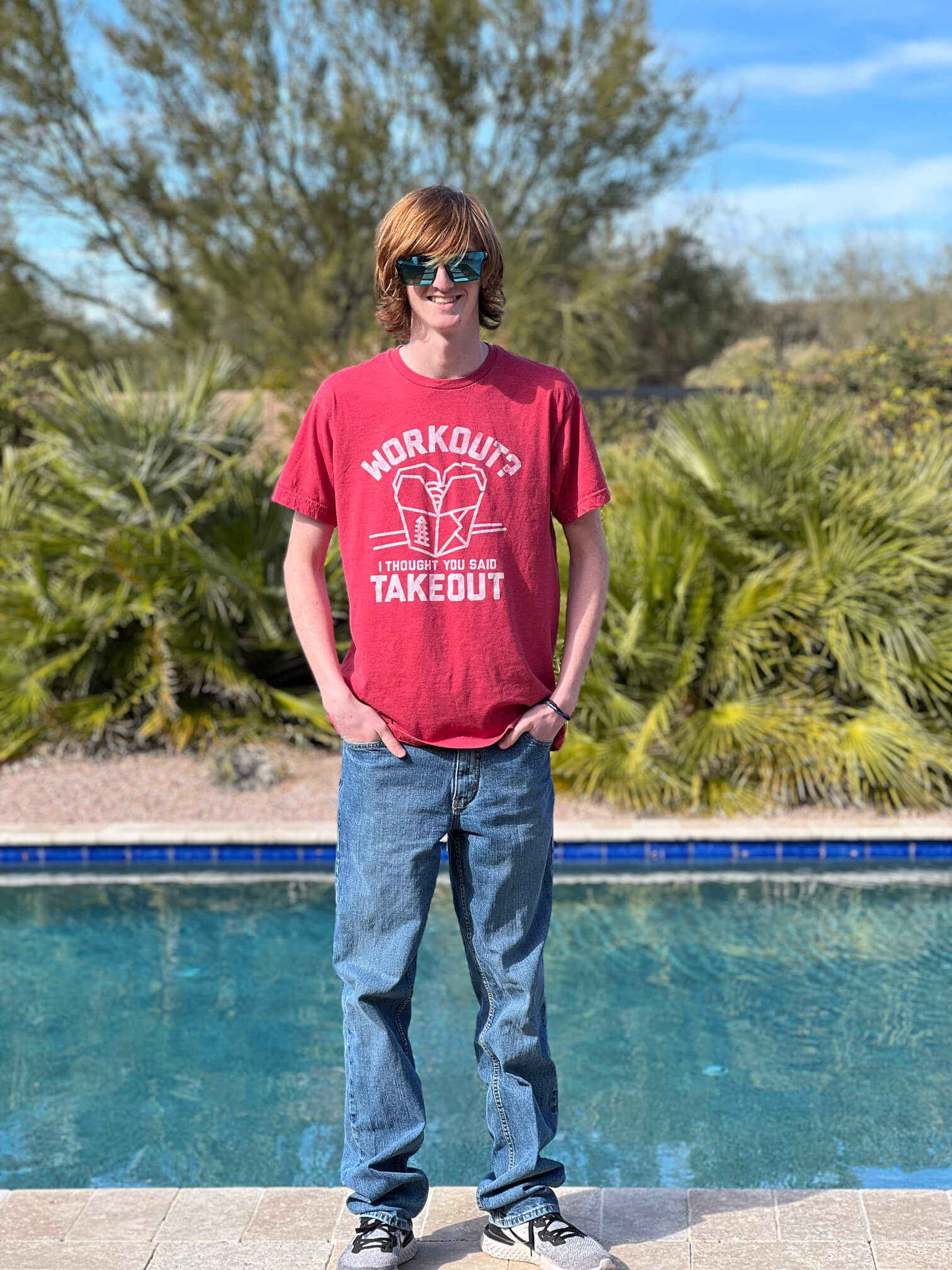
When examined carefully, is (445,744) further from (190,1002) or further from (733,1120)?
(190,1002)

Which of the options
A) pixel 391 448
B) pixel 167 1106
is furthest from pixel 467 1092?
pixel 391 448

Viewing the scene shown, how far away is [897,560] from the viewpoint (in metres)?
5.99

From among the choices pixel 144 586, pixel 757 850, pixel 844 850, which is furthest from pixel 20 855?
pixel 844 850

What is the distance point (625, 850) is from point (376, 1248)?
11.5 ft

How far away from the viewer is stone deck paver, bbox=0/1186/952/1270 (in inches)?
81.8

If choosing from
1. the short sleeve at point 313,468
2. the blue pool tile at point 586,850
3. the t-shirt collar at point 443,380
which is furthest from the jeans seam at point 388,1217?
the blue pool tile at point 586,850

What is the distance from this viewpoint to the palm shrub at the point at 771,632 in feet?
19.0

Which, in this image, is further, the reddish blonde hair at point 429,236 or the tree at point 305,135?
the tree at point 305,135

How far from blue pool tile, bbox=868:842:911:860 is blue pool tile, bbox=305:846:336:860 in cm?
222

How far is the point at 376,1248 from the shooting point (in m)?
2.03

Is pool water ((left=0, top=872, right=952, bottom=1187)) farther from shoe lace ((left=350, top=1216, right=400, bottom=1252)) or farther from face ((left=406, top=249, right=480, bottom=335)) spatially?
face ((left=406, top=249, right=480, bottom=335))

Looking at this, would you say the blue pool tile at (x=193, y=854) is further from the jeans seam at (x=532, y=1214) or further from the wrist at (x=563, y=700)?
the wrist at (x=563, y=700)

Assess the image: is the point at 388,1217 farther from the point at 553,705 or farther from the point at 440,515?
the point at 440,515

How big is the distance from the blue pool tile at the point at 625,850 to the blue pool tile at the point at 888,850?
933mm
